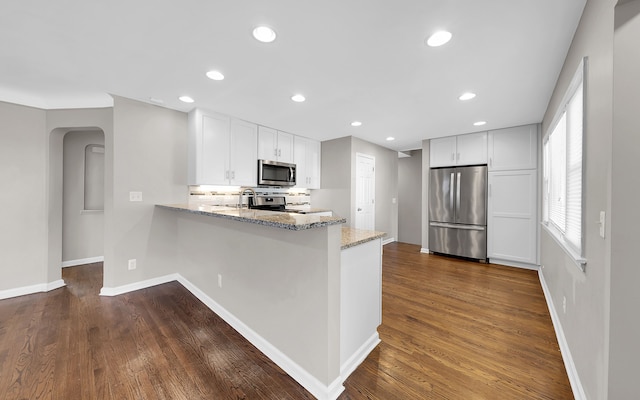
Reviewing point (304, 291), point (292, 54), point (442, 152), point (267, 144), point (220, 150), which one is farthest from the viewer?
point (442, 152)

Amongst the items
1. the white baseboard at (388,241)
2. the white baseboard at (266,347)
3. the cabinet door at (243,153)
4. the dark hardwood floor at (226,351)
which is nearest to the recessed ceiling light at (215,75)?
the cabinet door at (243,153)

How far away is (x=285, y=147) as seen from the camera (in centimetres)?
468

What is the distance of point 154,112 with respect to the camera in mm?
3256

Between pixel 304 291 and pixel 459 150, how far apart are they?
4452 mm

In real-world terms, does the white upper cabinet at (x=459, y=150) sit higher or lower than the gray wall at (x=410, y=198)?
higher

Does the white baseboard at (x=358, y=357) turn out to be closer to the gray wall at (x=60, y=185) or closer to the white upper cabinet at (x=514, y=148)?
the gray wall at (x=60, y=185)

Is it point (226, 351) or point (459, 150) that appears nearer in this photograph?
point (226, 351)

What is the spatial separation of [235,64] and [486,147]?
4391 millimetres

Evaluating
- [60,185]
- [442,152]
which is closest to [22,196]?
[60,185]

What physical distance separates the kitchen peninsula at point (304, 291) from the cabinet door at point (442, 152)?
3.64 m

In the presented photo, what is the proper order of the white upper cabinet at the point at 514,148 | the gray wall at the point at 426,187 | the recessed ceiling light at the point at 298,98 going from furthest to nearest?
the gray wall at the point at 426,187, the white upper cabinet at the point at 514,148, the recessed ceiling light at the point at 298,98

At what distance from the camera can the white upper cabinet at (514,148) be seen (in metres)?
3.95

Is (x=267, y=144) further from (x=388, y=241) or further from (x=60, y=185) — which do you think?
(x=388, y=241)

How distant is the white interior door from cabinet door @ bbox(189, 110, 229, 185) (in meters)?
2.66
